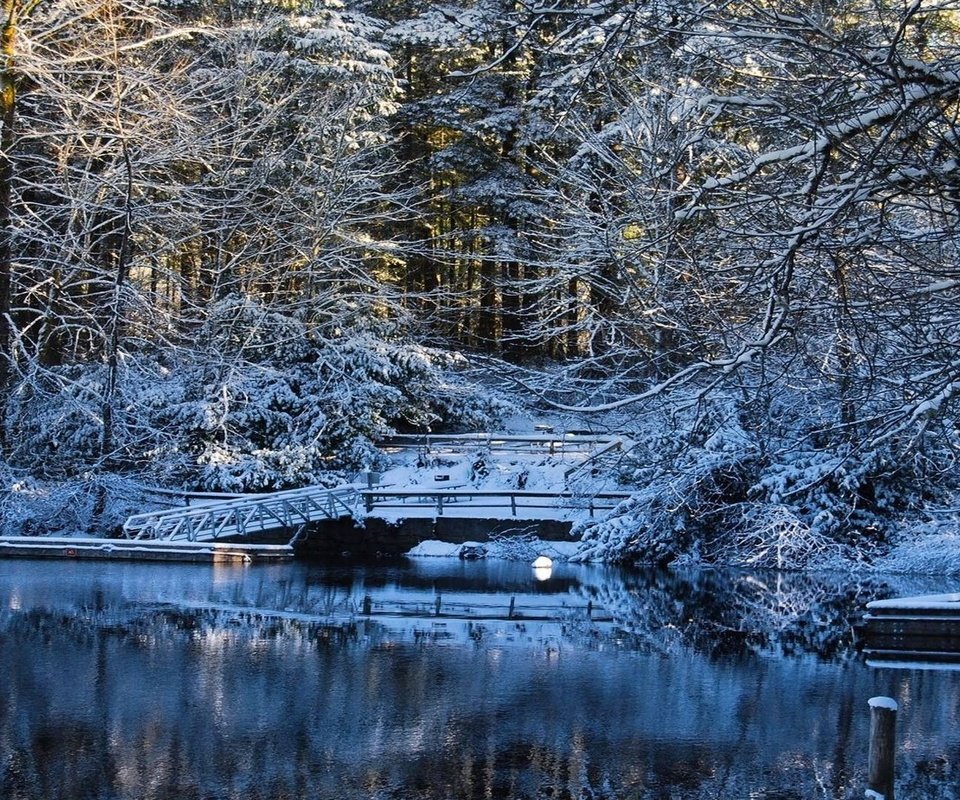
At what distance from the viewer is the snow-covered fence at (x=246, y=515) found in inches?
920

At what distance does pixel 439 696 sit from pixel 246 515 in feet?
46.1

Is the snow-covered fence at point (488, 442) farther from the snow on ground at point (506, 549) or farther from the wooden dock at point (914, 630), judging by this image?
the wooden dock at point (914, 630)

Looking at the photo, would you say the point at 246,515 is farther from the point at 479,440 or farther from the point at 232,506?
the point at 479,440

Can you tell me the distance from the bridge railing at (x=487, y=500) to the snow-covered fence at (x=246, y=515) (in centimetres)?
83

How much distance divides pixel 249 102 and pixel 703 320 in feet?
76.7

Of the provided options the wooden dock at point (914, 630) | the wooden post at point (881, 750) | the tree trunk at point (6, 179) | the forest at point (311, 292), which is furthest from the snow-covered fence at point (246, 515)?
the wooden post at point (881, 750)

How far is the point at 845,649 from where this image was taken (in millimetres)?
14250

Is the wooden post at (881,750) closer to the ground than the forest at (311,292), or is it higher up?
closer to the ground

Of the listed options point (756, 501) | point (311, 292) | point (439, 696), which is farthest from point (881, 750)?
point (311, 292)

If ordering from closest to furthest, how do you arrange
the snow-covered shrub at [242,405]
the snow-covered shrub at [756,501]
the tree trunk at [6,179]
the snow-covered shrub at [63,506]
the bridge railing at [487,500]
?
the snow-covered shrub at [756,501] → the tree trunk at [6,179] → the snow-covered shrub at [63,506] → the bridge railing at [487,500] → the snow-covered shrub at [242,405]

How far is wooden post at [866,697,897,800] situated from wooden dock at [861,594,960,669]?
6355 mm

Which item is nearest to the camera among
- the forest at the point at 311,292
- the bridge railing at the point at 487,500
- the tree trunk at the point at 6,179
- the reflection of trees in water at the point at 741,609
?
the reflection of trees in water at the point at 741,609

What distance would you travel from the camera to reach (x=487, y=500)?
26938 millimetres

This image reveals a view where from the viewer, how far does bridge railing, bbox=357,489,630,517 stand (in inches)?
1001
